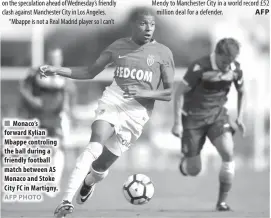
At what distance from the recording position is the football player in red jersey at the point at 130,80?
8320 millimetres

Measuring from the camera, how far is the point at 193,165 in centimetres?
993

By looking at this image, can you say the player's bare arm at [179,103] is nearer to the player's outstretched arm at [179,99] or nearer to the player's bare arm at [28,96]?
the player's outstretched arm at [179,99]

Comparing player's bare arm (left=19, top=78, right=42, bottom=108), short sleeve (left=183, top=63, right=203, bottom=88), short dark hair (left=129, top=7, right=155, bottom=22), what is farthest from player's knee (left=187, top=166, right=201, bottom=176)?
player's bare arm (left=19, top=78, right=42, bottom=108)

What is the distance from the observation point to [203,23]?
16641 millimetres

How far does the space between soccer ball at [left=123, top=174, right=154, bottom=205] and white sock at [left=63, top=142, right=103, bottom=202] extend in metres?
0.90

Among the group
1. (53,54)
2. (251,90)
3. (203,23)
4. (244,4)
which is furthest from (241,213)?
(251,90)

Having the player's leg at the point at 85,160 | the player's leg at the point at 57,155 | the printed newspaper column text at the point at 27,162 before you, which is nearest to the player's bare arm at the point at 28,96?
the player's leg at the point at 57,155

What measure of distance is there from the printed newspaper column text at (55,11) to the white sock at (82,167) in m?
1.69

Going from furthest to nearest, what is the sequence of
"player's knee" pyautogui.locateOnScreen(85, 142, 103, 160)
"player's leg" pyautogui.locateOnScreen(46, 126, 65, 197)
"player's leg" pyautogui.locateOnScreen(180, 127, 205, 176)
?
"player's leg" pyautogui.locateOnScreen(180, 127, 205, 176), "player's leg" pyautogui.locateOnScreen(46, 126, 65, 197), "player's knee" pyautogui.locateOnScreen(85, 142, 103, 160)

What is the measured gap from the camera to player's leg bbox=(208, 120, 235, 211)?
9.45m

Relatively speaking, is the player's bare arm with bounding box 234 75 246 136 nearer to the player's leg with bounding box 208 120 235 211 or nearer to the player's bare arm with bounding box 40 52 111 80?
the player's leg with bounding box 208 120 235 211

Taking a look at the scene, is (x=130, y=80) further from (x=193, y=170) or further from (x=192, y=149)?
(x=193, y=170)

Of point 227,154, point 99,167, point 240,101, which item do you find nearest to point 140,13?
point 99,167

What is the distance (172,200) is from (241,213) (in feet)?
10.2
